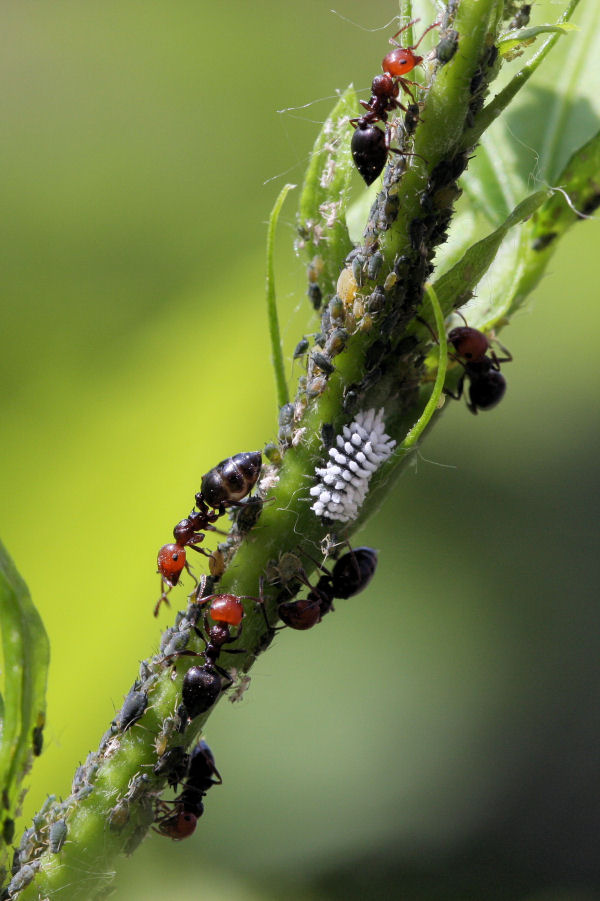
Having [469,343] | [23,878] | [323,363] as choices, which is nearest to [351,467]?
[323,363]

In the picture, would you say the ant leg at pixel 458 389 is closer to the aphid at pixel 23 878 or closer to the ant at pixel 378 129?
the ant at pixel 378 129

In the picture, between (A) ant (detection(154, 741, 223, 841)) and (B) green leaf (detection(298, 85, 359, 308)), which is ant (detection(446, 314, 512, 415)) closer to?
(B) green leaf (detection(298, 85, 359, 308))

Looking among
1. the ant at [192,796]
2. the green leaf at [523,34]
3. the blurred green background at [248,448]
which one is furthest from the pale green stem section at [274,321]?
the blurred green background at [248,448]

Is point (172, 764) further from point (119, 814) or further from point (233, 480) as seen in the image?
point (233, 480)

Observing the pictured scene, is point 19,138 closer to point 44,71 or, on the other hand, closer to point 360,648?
point 44,71

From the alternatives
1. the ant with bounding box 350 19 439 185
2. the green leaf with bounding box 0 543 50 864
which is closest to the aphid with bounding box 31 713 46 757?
the green leaf with bounding box 0 543 50 864

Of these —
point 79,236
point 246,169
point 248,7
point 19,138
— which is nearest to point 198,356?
point 79,236
